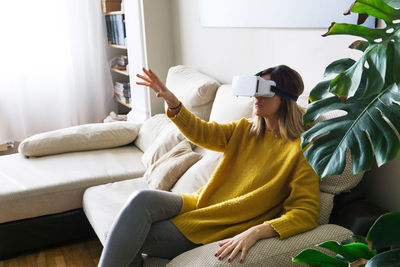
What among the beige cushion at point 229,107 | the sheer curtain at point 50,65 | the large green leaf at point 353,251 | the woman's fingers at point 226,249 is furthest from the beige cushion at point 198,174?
the sheer curtain at point 50,65

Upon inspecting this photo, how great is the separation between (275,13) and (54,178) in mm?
1372

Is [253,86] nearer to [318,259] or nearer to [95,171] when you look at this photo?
[318,259]

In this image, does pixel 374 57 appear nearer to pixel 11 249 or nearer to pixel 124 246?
pixel 124 246

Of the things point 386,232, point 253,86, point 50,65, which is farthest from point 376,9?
point 50,65

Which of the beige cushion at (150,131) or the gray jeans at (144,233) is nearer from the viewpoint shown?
the gray jeans at (144,233)

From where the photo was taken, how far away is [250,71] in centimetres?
257

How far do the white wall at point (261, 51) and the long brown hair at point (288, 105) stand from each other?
0.26 meters

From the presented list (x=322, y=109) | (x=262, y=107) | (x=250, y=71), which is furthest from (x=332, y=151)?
(x=250, y=71)

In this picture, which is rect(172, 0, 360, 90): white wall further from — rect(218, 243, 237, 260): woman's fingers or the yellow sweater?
rect(218, 243, 237, 260): woman's fingers

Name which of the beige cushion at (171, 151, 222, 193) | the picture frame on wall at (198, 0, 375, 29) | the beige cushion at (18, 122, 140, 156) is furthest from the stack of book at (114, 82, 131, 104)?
the beige cushion at (171, 151, 222, 193)

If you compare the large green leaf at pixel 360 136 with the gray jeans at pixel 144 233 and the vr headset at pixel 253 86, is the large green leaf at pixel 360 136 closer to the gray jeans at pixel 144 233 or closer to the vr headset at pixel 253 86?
the vr headset at pixel 253 86

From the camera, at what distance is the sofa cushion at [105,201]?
2.11 meters

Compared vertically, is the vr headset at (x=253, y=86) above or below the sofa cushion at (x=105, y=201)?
above

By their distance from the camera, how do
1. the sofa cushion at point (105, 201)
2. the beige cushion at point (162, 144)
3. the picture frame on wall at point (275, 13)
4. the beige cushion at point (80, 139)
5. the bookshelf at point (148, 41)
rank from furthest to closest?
the bookshelf at point (148, 41) < the beige cushion at point (80, 139) < the beige cushion at point (162, 144) < the sofa cushion at point (105, 201) < the picture frame on wall at point (275, 13)
